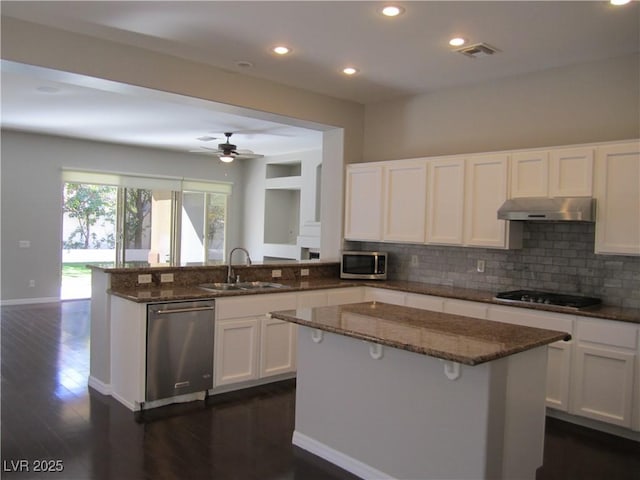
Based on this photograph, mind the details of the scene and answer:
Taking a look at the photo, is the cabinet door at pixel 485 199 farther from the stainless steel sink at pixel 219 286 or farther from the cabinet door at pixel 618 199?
the stainless steel sink at pixel 219 286

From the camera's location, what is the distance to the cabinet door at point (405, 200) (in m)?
4.97

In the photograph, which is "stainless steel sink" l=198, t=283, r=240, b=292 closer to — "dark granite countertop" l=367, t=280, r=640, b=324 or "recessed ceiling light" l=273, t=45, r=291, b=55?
"dark granite countertop" l=367, t=280, r=640, b=324

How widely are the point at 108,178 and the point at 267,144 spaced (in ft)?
9.71

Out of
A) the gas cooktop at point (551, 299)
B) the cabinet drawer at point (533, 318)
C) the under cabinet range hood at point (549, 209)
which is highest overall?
the under cabinet range hood at point (549, 209)

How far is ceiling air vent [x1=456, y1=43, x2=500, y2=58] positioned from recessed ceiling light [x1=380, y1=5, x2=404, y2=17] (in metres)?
0.83

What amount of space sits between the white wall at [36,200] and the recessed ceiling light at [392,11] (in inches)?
282

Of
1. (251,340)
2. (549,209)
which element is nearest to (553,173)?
(549,209)

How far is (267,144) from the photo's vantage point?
8922 mm

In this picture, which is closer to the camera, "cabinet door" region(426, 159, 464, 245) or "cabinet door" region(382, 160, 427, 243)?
"cabinet door" region(426, 159, 464, 245)

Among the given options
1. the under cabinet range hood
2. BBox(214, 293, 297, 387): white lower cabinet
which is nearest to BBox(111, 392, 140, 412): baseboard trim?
BBox(214, 293, 297, 387): white lower cabinet

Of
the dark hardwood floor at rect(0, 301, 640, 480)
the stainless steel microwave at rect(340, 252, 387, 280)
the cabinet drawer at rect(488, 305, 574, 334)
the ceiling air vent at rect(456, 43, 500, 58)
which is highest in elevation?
the ceiling air vent at rect(456, 43, 500, 58)

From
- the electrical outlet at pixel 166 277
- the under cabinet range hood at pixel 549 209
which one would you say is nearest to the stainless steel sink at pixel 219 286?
the electrical outlet at pixel 166 277

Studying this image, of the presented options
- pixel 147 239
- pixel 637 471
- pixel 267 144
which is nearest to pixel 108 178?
pixel 147 239

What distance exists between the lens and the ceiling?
3.28 m
